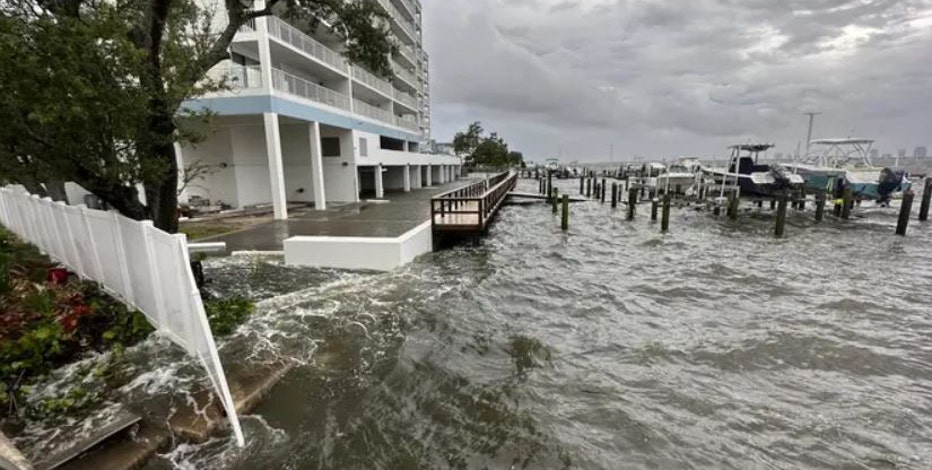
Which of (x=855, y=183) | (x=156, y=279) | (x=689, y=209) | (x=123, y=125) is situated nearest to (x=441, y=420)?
(x=156, y=279)

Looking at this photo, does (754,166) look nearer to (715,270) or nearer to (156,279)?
(715,270)

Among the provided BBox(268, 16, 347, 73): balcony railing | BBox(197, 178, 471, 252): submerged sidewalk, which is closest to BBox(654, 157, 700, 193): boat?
BBox(197, 178, 471, 252): submerged sidewalk

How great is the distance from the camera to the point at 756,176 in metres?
28.0

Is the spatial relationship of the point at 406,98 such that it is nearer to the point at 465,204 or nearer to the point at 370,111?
the point at 370,111

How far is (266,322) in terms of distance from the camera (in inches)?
291

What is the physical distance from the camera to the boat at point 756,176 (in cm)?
2700

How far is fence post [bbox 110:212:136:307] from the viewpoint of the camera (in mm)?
5879

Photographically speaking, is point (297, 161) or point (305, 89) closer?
point (305, 89)

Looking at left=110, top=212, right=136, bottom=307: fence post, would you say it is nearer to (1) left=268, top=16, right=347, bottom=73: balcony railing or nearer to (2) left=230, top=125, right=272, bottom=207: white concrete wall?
(1) left=268, top=16, right=347, bottom=73: balcony railing

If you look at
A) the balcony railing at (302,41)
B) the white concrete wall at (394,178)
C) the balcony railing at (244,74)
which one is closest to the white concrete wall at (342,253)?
the balcony railing at (244,74)

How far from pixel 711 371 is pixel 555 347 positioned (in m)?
2.34

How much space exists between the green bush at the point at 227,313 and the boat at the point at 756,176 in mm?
27914

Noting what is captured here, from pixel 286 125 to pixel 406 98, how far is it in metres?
21.6

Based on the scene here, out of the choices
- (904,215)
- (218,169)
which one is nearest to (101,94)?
(218,169)
